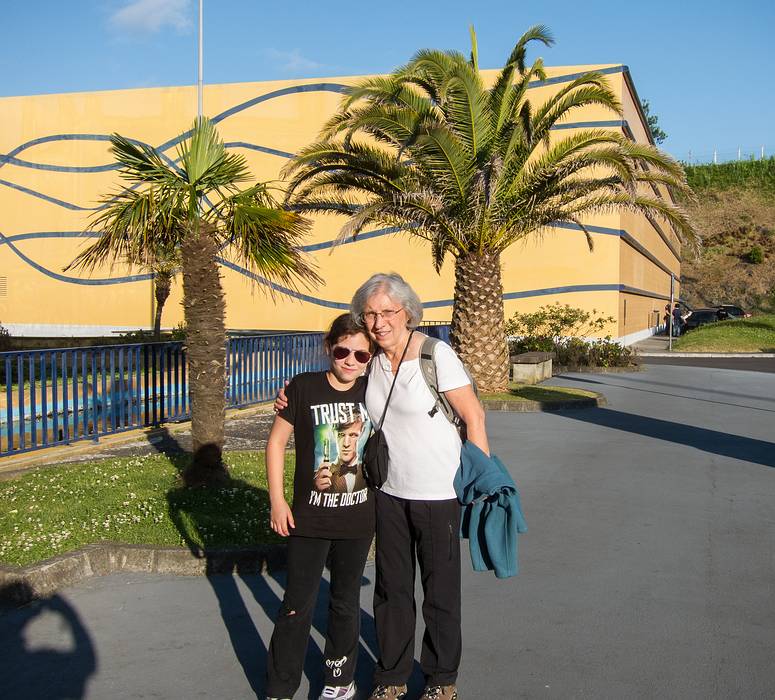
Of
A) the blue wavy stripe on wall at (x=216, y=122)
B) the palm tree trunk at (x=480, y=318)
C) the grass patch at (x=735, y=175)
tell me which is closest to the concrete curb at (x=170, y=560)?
the palm tree trunk at (x=480, y=318)

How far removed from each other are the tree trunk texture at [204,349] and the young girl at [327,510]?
3.46 metres

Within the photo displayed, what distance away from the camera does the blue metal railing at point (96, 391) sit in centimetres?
913

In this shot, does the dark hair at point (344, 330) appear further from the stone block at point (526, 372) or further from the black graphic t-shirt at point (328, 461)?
the stone block at point (526, 372)

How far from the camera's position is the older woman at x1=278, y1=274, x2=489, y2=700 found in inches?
144

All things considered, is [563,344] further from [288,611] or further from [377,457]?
[288,611]

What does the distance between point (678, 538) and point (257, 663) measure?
350cm

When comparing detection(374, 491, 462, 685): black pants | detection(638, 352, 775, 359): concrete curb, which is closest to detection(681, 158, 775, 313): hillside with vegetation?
detection(638, 352, 775, 359): concrete curb

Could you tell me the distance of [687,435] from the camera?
37.4 ft

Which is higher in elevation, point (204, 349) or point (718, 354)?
point (204, 349)

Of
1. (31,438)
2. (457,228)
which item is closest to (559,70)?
(457,228)

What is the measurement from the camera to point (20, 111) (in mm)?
36094

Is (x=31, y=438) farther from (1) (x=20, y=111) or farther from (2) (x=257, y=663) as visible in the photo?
(1) (x=20, y=111)

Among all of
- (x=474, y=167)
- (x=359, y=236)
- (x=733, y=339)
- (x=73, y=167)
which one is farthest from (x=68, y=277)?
(x=474, y=167)

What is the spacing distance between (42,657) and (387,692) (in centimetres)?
172
